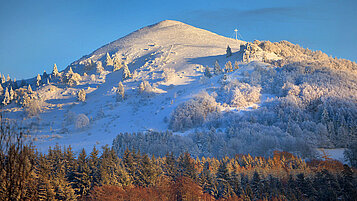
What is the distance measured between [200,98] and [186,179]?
30648 millimetres

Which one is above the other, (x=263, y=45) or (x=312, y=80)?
(x=263, y=45)

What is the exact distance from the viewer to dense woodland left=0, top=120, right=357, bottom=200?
2758 centimetres

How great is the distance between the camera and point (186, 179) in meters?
33.6

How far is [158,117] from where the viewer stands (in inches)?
2482

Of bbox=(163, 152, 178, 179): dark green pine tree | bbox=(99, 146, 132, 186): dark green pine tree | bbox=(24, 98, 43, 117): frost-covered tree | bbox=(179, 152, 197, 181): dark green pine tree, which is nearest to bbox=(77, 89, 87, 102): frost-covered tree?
bbox=(24, 98, 43, 117): frost-covered tree

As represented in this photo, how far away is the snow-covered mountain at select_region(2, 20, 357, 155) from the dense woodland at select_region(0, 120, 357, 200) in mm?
10014

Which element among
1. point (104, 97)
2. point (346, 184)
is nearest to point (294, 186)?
point (346, 184)

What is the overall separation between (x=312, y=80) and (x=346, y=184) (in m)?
38.8

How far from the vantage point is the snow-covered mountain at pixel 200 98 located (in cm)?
5056

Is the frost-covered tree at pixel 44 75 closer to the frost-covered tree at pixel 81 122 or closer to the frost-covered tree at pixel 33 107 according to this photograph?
the frost-covered tree at pixel 33 107

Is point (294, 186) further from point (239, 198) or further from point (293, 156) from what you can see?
point (293, 156)

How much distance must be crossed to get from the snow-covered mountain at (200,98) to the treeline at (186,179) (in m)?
10.3

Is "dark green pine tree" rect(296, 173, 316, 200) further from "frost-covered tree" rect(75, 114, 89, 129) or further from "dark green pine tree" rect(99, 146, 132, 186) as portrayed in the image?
"frost-covered tree" rect(75, 114, 89, 129)

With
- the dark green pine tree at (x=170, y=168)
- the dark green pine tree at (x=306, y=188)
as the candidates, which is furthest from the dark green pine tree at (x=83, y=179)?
the dark green pine tree at (x=306, y=188)
